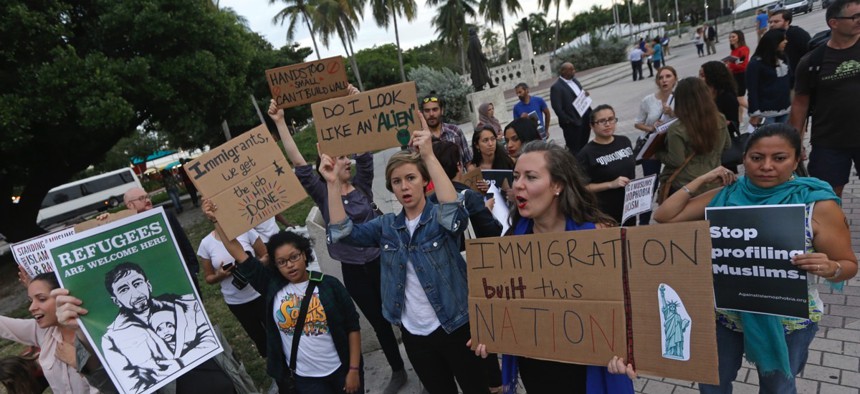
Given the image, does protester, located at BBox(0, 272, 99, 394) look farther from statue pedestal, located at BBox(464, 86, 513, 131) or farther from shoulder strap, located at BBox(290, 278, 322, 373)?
statue pedestal, located at BBox(464, 86, 513, 131)

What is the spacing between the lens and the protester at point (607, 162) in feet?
12.8

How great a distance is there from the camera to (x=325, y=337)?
2807 millimetres

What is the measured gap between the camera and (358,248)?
3.42 meters

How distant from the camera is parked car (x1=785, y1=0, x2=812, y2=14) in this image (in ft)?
94.7

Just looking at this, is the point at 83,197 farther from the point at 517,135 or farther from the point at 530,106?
the point at 517,135

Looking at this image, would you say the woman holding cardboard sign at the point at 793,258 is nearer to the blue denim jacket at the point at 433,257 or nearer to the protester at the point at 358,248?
the blue denim jacket at the point at 433,257

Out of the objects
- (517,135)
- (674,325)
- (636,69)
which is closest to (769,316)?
(674,325)

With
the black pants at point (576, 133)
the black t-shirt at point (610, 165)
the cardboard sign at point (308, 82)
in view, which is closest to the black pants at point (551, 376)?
the black t-shirt at point (610, 165)

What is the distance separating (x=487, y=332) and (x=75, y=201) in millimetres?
31092

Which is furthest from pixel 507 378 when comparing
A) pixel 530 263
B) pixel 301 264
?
pixel 301 264

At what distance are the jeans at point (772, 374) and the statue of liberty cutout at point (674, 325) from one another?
76 cm

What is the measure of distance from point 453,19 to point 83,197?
2681 centimetres

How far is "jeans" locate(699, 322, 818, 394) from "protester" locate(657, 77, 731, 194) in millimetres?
1655

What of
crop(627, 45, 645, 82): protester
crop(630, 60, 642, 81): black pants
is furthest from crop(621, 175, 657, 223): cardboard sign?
crop(630, 60, 642, 81): black pants
